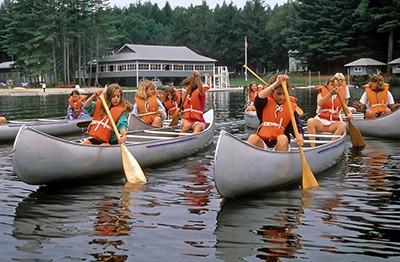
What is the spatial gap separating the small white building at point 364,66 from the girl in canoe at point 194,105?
1794 inches

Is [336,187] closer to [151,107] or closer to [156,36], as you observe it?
[151,107]

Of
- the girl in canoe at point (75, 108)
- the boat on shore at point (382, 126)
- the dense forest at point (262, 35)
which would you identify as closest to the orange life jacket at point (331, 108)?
the boat on shore at point (382, 126)

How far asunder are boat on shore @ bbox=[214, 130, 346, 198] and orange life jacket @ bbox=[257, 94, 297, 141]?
36 centimetres

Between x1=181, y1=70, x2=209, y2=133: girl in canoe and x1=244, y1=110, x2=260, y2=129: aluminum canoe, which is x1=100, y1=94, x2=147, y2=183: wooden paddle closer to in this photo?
x1=181, y1=70, x2=209, y2=133: girl in canoe

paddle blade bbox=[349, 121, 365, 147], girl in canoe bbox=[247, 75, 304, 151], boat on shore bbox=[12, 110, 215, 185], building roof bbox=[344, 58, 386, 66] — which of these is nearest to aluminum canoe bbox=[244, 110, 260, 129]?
paddle blade bbox=[349, 121, 365, 147]

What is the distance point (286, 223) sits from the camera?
6.22 m

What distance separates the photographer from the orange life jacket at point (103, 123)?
28.6ft

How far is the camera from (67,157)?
7680mm

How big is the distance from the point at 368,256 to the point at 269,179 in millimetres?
2290

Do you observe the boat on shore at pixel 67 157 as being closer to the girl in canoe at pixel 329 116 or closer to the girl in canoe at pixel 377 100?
the girl in canoe at pixel 329 116

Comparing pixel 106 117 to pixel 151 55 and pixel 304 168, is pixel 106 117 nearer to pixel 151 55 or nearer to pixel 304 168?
pixel 304 168

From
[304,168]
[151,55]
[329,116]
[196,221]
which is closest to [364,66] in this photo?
[151,55]

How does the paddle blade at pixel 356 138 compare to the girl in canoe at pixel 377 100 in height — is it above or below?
below

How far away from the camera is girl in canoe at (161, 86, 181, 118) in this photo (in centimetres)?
1345
